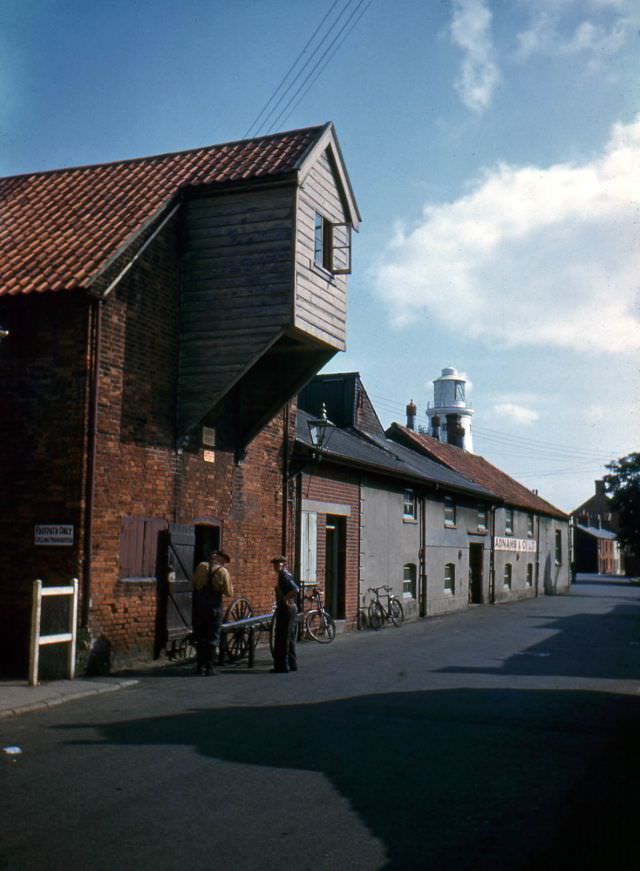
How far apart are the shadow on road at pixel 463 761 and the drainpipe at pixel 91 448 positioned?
3473 millimetres

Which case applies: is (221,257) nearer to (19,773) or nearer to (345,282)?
(345,282)

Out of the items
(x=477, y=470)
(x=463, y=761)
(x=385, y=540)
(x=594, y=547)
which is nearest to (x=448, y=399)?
(x=477, y=470)

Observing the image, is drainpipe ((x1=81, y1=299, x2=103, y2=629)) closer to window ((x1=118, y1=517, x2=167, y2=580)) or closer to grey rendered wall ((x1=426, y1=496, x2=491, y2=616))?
window ((x1=118, y1=517, x2=167, y2=580))

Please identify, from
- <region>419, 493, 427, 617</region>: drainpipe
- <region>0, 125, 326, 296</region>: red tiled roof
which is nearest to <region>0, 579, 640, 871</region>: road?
<region>0, 125, 326, 296</region>: red tiled roof

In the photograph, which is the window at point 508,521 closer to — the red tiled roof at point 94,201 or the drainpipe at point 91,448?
the red tiled roof at point 94,201

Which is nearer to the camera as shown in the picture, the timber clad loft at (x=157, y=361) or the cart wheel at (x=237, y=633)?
the timber clad loft at (x=157, y=361)

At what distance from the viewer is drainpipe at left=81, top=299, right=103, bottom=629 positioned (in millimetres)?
12469

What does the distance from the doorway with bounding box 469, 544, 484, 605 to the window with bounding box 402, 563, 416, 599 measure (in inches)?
Answer: 320

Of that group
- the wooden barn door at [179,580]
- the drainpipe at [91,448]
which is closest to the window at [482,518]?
the wooden barn door at [179,580]

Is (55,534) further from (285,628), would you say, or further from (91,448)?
(285,628)

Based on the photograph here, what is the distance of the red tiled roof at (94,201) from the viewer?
43.9 feet

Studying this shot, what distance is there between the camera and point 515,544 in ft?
126

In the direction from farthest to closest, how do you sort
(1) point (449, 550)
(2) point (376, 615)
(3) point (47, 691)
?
(1) point (449, 550)
(2) point (376, 615)
(3) point (47, 691)

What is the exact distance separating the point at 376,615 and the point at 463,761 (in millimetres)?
14946
